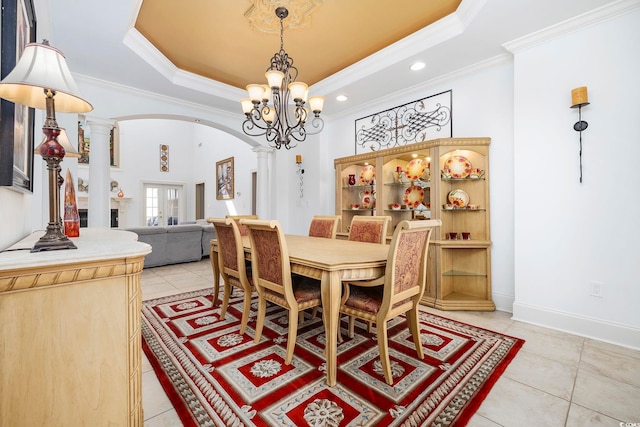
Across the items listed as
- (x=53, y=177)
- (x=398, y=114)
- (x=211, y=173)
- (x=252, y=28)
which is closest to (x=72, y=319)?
(x=53, y=177)

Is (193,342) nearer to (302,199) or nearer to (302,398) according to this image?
(302,398)

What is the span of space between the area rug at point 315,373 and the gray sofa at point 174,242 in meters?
2.41

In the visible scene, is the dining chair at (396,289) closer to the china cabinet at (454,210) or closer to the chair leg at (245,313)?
the chair leg at (245,313)

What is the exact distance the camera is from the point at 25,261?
0.76 metres

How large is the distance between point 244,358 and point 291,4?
2.76 m

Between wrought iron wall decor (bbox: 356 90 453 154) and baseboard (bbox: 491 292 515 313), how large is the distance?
72.7 inches


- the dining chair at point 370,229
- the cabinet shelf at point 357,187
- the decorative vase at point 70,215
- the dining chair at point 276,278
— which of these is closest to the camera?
the decorative vase at point 70,215

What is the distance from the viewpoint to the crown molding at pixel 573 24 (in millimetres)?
2107

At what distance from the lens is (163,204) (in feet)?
31.4

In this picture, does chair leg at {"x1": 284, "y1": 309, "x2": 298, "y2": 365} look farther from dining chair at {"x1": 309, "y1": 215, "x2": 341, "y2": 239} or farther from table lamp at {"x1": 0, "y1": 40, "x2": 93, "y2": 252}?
dining chair at {"x1": 309, "y1": 215, "x2": 341, "y2": 239}

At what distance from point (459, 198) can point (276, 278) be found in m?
2.26

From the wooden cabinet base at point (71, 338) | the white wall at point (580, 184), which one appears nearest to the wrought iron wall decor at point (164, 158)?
the wooden cabinet base at point (71, 338)

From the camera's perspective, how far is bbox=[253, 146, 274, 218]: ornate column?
5.29 meters

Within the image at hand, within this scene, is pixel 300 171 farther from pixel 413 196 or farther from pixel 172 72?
pixel 172 72
